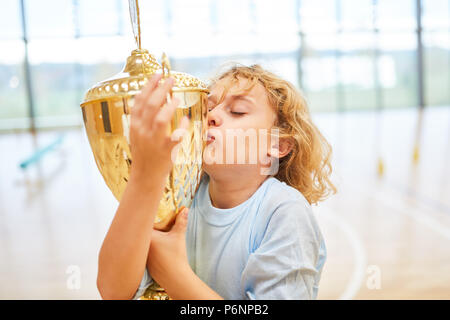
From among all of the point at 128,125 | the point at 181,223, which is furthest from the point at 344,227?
the point at 128,125

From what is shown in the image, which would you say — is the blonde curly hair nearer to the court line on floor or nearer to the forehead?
the forehead

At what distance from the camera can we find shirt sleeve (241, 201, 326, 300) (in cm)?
57

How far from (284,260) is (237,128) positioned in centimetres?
21

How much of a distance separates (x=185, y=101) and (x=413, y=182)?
132 inches

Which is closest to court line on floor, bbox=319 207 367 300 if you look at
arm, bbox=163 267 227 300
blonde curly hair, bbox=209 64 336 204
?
blonde curly hair, bbox=209 64 336 204

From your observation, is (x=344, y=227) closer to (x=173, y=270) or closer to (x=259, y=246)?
(x=259, y=246)

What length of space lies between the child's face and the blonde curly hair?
0.02 m

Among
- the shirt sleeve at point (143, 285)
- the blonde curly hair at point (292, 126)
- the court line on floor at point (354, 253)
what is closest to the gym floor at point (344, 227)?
the court line on floor at point (354, 253)

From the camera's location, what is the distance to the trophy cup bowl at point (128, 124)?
0.49 m

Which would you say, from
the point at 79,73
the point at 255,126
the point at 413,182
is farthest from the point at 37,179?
the point at 79,73

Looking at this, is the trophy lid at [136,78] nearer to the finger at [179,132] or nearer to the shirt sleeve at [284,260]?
the finger at [179,132]

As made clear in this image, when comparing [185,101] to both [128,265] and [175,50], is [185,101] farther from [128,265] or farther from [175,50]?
[175,50]

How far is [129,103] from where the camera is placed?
1.60ft

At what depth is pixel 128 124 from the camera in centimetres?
49
